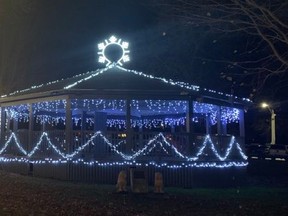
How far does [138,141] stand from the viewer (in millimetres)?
19875

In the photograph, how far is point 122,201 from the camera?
45.5 ft

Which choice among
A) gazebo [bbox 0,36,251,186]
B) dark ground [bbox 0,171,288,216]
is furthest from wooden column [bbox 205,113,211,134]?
dark ground [bbox 0,171,288,216]

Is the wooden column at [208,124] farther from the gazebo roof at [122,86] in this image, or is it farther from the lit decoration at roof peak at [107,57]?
the lit decoration at roof peak at [107,57]

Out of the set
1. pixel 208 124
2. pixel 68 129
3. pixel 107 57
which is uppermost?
pixel 107 57

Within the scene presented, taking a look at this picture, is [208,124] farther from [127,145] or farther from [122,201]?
[122,201]

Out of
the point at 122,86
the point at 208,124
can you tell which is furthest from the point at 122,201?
the point at 208,124

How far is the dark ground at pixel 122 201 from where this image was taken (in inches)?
483

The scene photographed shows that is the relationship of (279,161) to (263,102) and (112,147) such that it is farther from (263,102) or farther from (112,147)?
(112,147)

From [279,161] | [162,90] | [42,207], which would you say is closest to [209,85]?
[279,161]

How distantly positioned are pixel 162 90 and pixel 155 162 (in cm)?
285

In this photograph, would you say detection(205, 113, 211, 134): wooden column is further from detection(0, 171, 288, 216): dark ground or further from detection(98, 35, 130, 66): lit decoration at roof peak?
detection(0, 171, 288, 216): dark ground

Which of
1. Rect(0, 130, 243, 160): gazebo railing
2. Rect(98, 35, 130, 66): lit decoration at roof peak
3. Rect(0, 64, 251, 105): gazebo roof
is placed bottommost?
Rect(0, 130, 243, 160): gazebo railing

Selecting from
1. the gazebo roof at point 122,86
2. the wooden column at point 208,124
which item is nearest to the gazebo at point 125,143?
the gazebo roof at point 122,86

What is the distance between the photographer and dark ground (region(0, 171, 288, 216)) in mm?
12266
